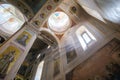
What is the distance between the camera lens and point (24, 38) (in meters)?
7.05

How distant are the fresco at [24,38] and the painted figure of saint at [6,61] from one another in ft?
2.65

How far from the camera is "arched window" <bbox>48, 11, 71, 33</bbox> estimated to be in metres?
10.4

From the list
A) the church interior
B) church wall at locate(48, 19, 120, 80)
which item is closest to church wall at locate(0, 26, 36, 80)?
the church interior

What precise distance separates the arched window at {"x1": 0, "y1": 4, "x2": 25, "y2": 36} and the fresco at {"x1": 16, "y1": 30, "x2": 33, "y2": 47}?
19.0 ft

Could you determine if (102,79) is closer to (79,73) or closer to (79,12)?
(79,73)

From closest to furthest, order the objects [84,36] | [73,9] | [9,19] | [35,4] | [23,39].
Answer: [23,39] < [84,36] < [35,4] < [73,9] < [9,19]

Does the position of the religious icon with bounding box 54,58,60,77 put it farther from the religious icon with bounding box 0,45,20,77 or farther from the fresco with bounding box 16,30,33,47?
the religious icon with bounding box 0,45,20,77

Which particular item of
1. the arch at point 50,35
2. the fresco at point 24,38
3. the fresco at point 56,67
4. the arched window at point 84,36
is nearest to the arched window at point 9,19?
the arch at point 50,35

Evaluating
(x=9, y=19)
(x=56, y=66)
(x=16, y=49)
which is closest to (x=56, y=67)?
(x=56, y=66)

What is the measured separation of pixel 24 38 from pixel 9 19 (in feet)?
24.5

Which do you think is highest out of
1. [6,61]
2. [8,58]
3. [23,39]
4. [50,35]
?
[50,35]

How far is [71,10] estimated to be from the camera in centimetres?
964

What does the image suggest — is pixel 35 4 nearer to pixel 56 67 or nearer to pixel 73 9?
pixel 73 9

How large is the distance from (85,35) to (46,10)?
9.47 feet
